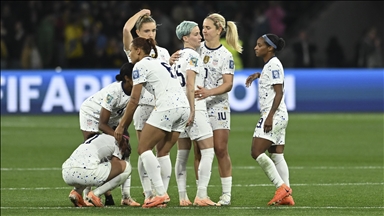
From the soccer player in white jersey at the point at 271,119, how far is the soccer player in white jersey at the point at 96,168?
4.88 feet

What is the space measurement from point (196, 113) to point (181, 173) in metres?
0.70

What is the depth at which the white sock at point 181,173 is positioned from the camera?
9.81m

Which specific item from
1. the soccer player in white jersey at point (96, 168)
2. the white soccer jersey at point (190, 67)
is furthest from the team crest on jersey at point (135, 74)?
the soccer player in white jersey at point (96, 168)

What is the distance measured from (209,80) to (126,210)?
5.85 ft

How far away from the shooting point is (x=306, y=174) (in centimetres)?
1302

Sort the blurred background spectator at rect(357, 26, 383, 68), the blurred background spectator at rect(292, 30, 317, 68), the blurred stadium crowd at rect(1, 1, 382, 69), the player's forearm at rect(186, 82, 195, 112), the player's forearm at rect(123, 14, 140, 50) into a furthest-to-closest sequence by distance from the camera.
A: the blurred background spectator at rect(357, 26, 383, 68) < the blurred background spectator at rect(292, 30, 317, 68) < the blurred stadium crowd at rect(1, 1, 382, 69) < the player's forearm at rect(123, 14, 140, 50) < the player's forearm at rect(186, 82, 195, 112)

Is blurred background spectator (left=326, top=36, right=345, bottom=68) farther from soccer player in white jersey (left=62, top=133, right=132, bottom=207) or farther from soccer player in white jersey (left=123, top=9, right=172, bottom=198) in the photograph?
soccer player in white jersey (left=62, top=133, right=132, bottom=207)

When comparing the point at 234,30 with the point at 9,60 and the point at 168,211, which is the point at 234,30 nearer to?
the point at 168,211

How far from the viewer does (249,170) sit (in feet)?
44.9

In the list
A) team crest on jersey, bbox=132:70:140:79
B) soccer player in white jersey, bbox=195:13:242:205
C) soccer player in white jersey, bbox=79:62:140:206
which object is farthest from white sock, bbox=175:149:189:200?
team crest on jersey, bbox=132:70:140:79

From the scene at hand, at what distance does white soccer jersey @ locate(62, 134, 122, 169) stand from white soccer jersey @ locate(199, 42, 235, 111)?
118 centimetres

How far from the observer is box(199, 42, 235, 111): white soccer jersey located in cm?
999

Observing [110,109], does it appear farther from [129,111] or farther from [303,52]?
[303,52]

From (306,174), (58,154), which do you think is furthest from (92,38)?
(306,174)
